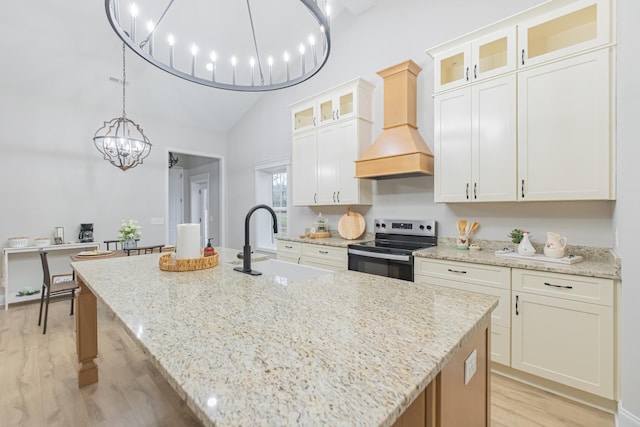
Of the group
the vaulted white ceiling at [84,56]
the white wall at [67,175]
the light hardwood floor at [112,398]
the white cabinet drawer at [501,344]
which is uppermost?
the vaulted white ceiling at [84,56]

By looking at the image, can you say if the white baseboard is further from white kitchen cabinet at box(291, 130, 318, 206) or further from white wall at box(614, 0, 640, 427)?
white kitchen cabinet at box(291, 130, 318, 206)

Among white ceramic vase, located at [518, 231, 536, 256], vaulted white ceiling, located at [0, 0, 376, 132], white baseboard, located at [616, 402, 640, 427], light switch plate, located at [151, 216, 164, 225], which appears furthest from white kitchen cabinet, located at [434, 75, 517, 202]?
light switch plate, located at [151, 216, 164, 225]

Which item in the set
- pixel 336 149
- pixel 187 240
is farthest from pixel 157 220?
pixel 187 240

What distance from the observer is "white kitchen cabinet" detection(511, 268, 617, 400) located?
1.79 meters

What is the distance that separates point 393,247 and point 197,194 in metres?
5.79

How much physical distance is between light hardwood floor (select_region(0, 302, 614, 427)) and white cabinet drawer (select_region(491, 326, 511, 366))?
17 cm

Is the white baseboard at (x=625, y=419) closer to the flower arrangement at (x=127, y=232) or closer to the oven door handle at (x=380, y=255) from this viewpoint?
the oven door handle at (x=380, y=255)

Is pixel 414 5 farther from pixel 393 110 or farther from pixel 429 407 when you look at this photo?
pixel 429 407

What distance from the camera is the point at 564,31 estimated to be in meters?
2.34

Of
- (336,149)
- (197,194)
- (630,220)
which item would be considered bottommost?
(630,220)

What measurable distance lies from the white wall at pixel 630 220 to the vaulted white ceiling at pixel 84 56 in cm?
279

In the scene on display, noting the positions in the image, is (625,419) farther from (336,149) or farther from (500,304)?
(336,149)

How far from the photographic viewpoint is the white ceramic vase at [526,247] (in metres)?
2.29

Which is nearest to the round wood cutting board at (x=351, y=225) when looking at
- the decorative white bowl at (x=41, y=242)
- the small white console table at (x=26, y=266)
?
the small white console table at (x=26, y=266)
